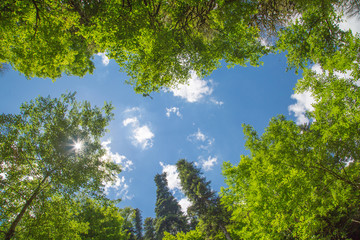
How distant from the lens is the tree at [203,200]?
1829 cm

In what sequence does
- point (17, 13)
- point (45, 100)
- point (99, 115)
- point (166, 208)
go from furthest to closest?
1. point (166, 208)
2. point (99, 115)
3. point (45, 100)
4. point (17, 13)

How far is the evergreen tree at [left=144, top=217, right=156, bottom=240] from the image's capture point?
3370 centimetres

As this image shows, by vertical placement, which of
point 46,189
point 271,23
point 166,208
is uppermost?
point 166,208

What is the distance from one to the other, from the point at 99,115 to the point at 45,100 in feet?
10.9

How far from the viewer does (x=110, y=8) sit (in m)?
6.18

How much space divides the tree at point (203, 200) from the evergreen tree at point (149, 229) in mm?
17328

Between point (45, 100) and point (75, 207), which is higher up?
point (45, 100)

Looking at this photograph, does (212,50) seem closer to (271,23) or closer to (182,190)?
(271,23)

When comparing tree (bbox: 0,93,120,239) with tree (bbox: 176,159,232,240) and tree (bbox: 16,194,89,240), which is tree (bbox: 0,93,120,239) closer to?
tree (bbox: 16,194,89,240)

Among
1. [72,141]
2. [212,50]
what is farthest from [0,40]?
[212,50]

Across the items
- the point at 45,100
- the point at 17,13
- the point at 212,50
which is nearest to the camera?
the point at 17,13

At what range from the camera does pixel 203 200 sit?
69.7ft

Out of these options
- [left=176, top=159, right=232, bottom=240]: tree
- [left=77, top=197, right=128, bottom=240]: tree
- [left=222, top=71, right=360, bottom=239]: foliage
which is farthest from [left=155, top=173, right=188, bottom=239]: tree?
[left=222, top=71, right=360, bottom=239]: foliage

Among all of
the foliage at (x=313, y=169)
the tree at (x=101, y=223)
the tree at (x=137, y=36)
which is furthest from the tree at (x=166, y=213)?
the tree at (x=137, y=36)
